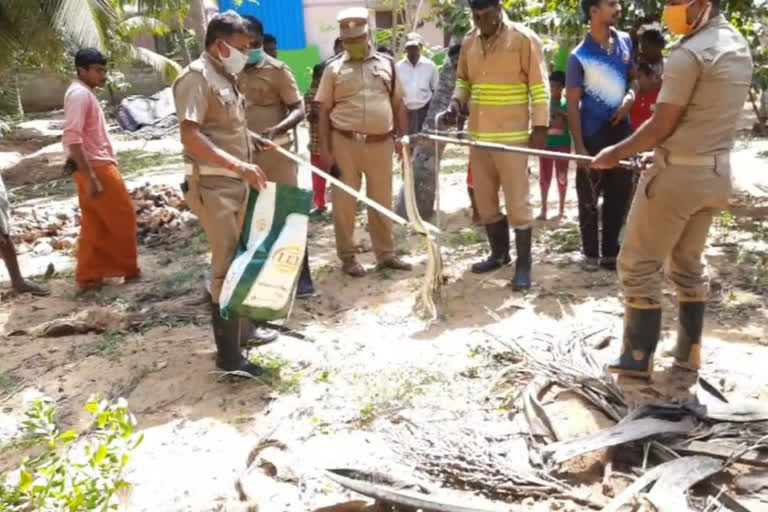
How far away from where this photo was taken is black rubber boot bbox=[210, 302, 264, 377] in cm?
386

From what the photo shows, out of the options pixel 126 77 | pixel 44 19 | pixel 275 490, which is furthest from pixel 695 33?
pixel 126 77

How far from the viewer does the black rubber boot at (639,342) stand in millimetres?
3545

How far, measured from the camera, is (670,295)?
4742 millimetres

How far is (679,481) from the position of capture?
2662 mm

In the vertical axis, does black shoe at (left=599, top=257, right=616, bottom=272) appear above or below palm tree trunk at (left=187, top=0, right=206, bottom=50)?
below

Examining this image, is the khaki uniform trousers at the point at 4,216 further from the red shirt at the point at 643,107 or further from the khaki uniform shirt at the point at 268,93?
the red shirt at the point at 643,107

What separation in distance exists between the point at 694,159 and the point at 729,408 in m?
1.06

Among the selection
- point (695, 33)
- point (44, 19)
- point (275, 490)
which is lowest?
point (275, 490)

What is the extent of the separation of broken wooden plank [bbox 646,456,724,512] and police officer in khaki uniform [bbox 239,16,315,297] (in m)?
2.97

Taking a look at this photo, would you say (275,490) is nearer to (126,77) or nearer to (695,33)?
(695,33)

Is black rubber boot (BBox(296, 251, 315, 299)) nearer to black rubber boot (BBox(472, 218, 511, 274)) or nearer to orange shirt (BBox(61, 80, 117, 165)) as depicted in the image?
black rubber boot (BBox(472, 218, 511, 274))

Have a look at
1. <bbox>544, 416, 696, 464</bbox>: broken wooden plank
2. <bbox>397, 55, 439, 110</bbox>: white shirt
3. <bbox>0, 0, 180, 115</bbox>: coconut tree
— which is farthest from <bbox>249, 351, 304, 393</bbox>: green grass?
<bbox>0, 0, 180, 115</bbox>: coconut tree

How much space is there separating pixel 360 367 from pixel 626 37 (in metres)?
2.91

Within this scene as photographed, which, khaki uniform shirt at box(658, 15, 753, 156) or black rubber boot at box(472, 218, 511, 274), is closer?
khaki uniform shirt at box(658, 15, 753, 156)
